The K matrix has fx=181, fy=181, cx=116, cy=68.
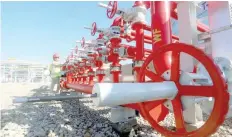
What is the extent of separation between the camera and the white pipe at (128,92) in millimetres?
582

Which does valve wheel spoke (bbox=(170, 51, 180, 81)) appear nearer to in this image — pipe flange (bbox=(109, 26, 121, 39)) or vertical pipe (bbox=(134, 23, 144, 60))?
vertical pipe (bbox=(134, 23, 144, 60))

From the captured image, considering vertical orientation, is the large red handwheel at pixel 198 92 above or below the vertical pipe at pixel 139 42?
below

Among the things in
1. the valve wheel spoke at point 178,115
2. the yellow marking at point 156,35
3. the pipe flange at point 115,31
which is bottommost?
the valve wheel spoke at point 178,115

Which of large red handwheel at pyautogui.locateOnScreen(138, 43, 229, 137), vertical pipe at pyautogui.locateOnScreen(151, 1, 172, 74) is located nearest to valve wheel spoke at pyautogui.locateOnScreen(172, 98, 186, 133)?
large red handwheel at pyautogui.locateOnScreen(138, 43, 229, 137)

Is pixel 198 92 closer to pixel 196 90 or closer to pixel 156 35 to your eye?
pixel 196 90

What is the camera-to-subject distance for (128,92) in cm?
62

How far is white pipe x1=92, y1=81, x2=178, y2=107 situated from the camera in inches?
22.9

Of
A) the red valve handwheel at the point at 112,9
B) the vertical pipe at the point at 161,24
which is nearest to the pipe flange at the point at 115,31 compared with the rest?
the red valve handwheel at the point at 112,9

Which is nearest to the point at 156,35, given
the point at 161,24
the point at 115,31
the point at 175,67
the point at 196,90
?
the point at 161,24

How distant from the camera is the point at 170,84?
721mm

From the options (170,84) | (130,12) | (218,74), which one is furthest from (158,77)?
(130,12)

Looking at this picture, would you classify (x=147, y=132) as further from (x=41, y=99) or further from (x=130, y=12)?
(x=41, y=99)

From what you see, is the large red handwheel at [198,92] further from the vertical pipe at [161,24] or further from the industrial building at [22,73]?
the industrial building at [22,73]

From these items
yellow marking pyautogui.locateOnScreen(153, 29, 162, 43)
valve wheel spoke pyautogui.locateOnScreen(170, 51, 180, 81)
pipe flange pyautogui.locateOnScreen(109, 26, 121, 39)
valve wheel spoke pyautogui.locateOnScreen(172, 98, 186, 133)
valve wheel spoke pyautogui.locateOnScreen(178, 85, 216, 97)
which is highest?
pipe flange pyautogui.locateOnScreen(109, 26, 121, 39)
